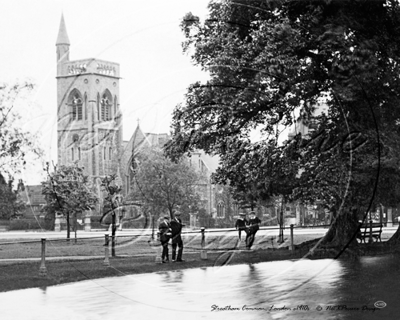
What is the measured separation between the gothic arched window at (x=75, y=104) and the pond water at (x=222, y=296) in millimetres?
3720

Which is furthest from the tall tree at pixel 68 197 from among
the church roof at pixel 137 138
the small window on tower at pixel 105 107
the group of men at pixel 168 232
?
the church roof at pixel 137 138

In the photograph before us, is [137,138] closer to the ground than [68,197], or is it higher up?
closer to the ground

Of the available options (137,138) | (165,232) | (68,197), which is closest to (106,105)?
(137,138)

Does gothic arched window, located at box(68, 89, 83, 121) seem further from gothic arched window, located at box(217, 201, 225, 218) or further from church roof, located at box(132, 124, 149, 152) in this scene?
gothic arched window, located at box(217, 201, 225, 218)

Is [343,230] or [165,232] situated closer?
[165,232]

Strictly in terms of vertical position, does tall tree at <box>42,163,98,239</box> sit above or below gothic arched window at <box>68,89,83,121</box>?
below

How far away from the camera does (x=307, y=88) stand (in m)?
23.2

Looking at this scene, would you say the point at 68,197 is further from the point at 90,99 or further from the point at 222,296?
the point at 222,296

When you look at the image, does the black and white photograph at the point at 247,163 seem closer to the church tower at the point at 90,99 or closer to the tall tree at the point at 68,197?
the church tower at the point at 90,99

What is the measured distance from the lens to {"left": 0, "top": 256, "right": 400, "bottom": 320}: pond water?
13461 mm

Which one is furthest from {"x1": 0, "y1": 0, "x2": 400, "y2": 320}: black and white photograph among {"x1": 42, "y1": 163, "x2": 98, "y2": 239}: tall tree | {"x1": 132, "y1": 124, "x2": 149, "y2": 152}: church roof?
{"x1": 42, "y1": 163, "x2": 98, "y2": 239}: tall tree

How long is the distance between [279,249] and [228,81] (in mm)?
10169

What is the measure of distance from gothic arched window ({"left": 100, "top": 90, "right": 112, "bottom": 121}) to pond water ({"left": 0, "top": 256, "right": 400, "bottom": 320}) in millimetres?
3680

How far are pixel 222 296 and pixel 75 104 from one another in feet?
18.2
